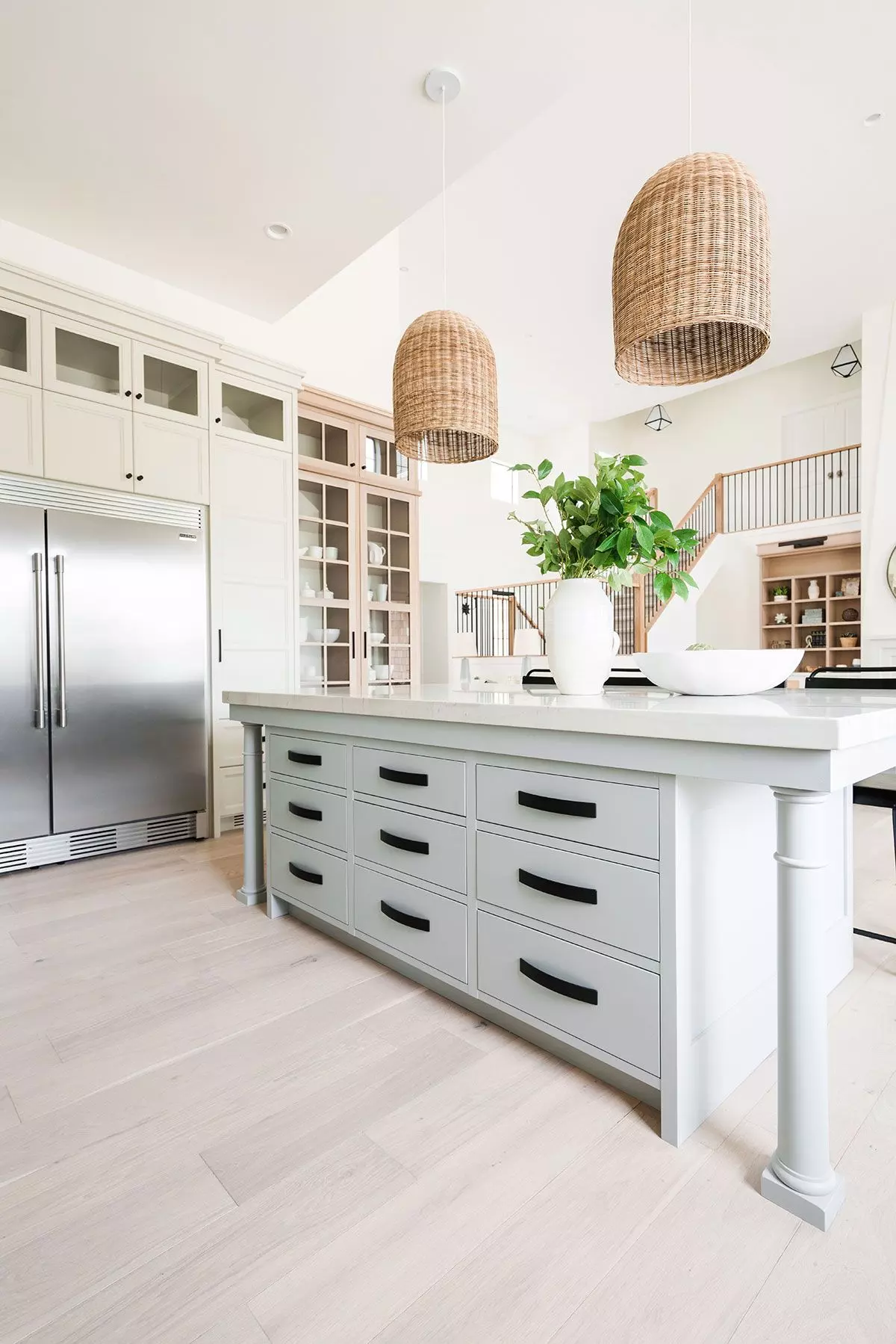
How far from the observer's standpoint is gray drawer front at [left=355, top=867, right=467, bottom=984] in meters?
1.73

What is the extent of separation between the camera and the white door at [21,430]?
9.93ft

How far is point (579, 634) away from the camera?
5.81 ft

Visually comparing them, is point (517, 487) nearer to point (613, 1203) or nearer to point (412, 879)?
point (412, 879)

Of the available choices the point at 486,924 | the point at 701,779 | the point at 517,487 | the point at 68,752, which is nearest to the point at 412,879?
the point at 486,924

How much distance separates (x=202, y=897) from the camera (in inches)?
108

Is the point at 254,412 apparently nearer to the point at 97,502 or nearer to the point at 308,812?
the point at 97,502

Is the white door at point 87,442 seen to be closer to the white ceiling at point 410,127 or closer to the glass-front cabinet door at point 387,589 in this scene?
the white ceiling at point 410,127

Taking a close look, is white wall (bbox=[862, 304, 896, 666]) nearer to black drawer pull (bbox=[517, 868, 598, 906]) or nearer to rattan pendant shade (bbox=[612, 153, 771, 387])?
rattan pendant shade (bbox=[612, 153, 771, 387])

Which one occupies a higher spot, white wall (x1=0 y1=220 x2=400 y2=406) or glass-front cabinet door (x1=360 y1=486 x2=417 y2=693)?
white wall (x1=0 y1=220 x2=400 y2=406)

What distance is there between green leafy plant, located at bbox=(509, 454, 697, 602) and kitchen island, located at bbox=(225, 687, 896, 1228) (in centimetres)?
34

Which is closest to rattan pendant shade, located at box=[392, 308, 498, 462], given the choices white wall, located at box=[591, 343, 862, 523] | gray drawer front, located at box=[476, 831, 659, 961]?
gray drawer front, located at box=[476, 831, 659, 961]

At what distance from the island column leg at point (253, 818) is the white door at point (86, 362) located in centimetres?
195

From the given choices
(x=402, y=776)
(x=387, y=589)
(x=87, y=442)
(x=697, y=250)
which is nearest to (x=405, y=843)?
(x=402, y=776)

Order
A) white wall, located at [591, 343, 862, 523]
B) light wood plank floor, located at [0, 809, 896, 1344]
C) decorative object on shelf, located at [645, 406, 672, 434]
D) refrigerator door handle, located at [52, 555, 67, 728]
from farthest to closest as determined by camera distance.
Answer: decorative object on shelf, located at [645, 406, 672, 434]
white wall, located at [591, 343, 862, 523]
refrigerator door handle, located at [52, 555, 67, 728]
light wood plank floor, located at [0, 809, 896, 1344]
